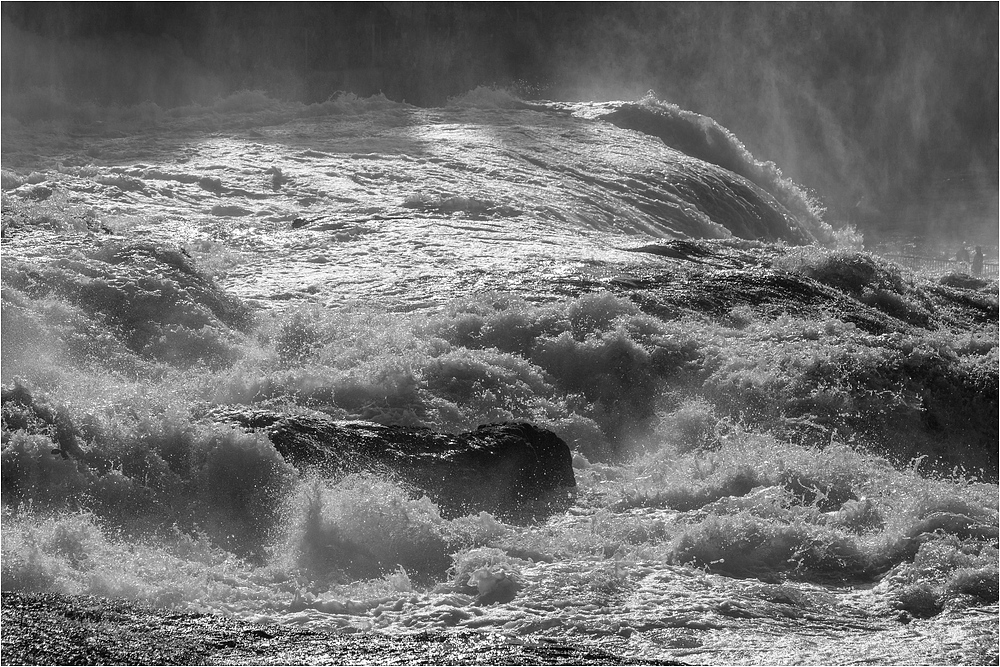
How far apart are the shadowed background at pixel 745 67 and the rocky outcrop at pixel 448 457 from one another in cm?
2040

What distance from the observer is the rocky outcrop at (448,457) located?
7746 mm

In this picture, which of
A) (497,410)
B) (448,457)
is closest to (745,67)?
(497,410)

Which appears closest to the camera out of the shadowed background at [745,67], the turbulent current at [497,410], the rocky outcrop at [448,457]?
the turbulent current at [497,410]

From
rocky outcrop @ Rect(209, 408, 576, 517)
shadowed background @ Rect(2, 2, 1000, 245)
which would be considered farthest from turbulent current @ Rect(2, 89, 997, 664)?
shadowed background @ Rect(2, 2, 1000, 245)

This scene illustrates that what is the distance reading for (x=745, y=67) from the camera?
3083 centimetres

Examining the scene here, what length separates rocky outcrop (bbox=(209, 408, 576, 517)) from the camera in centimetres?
775

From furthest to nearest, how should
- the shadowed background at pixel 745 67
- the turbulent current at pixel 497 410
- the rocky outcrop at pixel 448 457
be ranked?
1. the shadowed background at pixel 745 67
2. the rocky outcrop at pixel 448 457
3. the turbulent current at pixel 497 410

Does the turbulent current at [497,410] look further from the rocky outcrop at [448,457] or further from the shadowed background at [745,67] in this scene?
the shadowed background at [745,67]

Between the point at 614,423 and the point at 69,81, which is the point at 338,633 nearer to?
the point at 614,423

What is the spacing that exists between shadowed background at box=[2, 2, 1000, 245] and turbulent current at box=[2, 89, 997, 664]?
12080 mm

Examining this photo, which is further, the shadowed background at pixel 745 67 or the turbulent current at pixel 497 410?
the shadowed background at pixel 745 67

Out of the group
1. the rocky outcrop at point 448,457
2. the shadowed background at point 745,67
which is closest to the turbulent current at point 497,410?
the rocky outcrop at point 448,457

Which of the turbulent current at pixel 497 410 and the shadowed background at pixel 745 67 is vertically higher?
the shadowed background at pixel 745 67

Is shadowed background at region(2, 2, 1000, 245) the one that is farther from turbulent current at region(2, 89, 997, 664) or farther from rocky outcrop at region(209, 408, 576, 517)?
rocky outcrop at region(209, 408, 576, 517)
